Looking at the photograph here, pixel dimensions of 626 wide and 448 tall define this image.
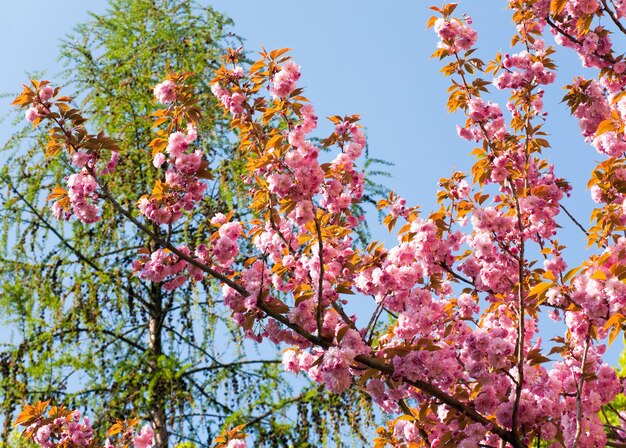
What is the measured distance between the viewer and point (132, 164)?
253 inches

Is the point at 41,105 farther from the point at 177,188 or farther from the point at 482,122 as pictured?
the point at 482,122

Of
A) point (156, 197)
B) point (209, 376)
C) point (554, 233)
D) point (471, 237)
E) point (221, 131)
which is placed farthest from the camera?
point (221, 131)

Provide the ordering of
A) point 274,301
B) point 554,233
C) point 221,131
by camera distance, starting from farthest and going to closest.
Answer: point 221,131 < point 554,233 < point 274,301

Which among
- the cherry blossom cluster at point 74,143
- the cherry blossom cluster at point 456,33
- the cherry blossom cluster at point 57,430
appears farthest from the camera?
the cherry blossom cluster at point 456,33

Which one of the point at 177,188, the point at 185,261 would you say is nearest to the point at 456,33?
the point at 177,188

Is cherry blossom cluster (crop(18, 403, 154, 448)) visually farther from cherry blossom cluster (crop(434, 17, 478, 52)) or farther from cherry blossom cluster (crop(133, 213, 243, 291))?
cherry blossom cluster (crop(434, 17, 478, 52))

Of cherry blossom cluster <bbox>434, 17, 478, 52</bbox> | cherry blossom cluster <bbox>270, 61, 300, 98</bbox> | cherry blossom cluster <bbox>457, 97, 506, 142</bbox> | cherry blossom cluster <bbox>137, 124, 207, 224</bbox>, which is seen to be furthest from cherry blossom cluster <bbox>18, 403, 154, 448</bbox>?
cherry blossom cluster <bbox>434, 17, 478, 52</bbox>

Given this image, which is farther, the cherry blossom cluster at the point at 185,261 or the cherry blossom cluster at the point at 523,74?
the cherry blossom cluster at the point at 523,74

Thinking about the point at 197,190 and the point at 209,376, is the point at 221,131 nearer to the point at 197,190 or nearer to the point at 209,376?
the point at 209,376

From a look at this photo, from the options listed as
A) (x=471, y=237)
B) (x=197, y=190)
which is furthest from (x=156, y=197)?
(x=471, y=237)

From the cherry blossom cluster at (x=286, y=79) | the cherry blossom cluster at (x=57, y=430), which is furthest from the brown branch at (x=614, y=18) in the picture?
the cherry blossom cluster at (x=57, y=430)

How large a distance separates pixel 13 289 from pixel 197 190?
3.87 metres

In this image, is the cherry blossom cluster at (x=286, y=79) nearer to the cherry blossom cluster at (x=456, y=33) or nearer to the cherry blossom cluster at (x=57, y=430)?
the cherry blossom cluster at (x=456, y=33)

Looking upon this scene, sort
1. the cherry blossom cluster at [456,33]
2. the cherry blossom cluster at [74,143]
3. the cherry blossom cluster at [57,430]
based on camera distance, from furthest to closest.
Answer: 1. the cherry blossom cluster at [456,33]
2. the cherry blossom cluster at [57,430]
3. the cherry blossom cluster at [74,143]
